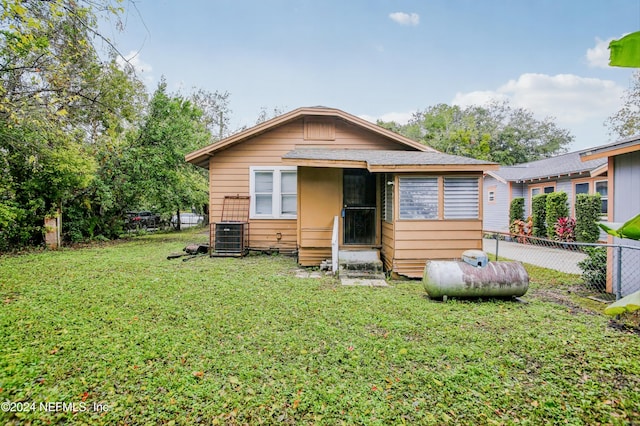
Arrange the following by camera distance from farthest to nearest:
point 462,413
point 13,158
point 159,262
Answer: point 13,158 < point 159,262 < point 462,413

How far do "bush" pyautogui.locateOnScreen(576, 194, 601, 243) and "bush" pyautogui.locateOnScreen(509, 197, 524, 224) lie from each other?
3639mm

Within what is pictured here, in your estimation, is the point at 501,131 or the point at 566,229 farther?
the point at 501,131

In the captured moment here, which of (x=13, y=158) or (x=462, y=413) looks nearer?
(x=462, y=413)

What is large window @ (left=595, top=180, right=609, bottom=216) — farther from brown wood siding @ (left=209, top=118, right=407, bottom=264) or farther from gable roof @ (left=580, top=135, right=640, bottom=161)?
brown wood siding @ (left=209, top=118, right=407, bottom=264)

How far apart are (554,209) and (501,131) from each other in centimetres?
2445

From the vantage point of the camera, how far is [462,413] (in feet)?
7.97

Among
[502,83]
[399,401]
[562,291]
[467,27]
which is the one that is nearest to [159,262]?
[399,401]

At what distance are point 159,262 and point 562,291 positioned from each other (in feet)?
29.5

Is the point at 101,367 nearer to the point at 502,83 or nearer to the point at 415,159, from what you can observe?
the point at 415,159

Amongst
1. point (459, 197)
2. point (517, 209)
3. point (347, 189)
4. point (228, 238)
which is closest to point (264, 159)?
point (228, 238)

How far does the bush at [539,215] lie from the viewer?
1314 centimetres

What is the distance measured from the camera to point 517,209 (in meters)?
15.0

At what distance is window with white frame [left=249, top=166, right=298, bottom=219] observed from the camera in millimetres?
9367

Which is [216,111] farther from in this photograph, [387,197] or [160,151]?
[387,197]
